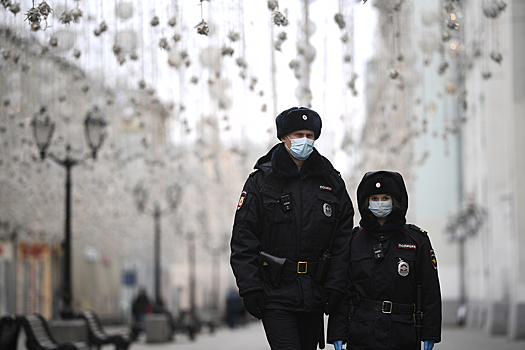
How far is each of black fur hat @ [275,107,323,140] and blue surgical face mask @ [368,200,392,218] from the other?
64cm

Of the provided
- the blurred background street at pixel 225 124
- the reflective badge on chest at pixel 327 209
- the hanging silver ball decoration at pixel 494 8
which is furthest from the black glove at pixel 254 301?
the hanging silver ball decoration at pixel 494 8

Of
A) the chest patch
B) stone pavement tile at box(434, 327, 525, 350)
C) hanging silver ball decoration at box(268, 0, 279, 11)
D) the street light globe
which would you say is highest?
hanging silver ball decoration at box(268, 0, 279, 11)

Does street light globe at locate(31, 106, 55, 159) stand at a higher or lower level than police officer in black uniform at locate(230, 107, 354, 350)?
higher

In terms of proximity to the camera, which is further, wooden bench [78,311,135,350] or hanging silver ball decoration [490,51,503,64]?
wooden bench [78,311,135,350]

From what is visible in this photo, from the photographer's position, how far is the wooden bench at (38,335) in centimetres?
1118

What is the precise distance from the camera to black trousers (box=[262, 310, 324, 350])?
5.58m

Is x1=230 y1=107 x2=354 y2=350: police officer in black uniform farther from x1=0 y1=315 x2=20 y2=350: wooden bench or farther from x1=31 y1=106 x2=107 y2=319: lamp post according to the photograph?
x1=31 y1=106 x2=107 y2=319: lamp post

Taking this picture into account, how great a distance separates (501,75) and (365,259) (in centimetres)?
1780

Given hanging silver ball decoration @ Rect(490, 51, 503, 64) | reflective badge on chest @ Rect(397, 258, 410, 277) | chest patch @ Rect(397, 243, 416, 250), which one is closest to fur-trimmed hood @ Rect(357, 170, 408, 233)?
chest patch @ Rect(397, 243, 416, 250)

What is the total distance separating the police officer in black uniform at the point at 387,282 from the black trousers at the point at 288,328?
167 millimetres

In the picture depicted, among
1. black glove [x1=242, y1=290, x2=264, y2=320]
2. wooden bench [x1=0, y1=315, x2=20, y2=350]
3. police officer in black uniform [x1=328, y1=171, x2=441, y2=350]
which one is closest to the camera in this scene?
black glove [x1=242, y1=290, x2=264, y2=320]

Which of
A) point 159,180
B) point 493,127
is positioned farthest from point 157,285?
point 493,127

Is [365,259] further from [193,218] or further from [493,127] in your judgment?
[193,218]

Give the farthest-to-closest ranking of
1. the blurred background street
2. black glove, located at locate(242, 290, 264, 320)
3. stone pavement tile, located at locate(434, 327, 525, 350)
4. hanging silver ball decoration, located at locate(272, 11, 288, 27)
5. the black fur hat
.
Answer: stone pavement tile, located at locate(434, 327, 525, 350) → the blurred background street → hanging silver ball decoration, located at locate(272, 11, 288, 27) → the black fur hat → black glove, located at locate(242, 290, 264, 320)
